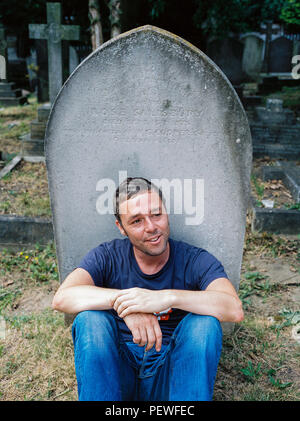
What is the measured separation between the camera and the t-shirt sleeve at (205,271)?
2.04 m

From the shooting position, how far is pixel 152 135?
97.5 inches

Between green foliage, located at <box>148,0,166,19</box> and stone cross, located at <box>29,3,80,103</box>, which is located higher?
green foliage, located at <box>148,0,166,19</box>

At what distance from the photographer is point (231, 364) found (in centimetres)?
263

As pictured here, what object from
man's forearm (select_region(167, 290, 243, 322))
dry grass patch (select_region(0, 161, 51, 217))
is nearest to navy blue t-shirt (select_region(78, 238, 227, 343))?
man's forearm (select_region(167, 290, 243, 322))

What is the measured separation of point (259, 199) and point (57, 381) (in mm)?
3448

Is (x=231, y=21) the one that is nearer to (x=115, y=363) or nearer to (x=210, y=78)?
(x=210, y=78)

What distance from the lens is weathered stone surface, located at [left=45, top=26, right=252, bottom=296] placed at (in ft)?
A: 7.61

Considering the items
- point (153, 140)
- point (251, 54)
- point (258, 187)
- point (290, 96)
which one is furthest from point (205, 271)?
point (251, 54)

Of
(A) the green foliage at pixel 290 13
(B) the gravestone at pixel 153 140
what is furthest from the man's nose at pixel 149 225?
(A) the green foliage at pixel 290 13

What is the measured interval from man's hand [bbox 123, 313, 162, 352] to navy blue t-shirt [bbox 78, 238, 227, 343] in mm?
272

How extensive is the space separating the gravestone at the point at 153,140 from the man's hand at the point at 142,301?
814 mm

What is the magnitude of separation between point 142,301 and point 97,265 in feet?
1.32

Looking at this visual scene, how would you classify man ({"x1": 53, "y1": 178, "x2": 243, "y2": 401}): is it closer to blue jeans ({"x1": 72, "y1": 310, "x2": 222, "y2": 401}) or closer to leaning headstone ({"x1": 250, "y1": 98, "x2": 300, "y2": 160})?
blue jeans ({"x1": 72, "y1": 310, "x2": 222, "y2": 401})

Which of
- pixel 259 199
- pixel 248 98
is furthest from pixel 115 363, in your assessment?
pixel 248 98
